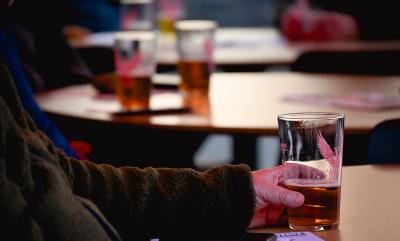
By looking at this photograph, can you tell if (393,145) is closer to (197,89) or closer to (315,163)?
(315,163)

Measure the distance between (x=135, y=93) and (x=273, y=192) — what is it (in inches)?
46.5

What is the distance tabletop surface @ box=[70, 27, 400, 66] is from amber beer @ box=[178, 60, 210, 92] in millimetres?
1043

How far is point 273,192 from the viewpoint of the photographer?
1218 mm

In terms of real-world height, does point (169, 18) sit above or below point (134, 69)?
below

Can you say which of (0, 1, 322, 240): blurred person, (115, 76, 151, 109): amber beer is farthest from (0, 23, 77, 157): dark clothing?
(0, 1, 322, 240): blurred person

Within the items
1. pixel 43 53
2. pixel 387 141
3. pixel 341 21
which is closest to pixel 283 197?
pixel 387 141

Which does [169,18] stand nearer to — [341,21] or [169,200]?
[341,21]

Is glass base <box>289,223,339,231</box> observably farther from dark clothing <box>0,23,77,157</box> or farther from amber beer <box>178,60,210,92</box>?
amber beer <box>178,60,210,92</box>

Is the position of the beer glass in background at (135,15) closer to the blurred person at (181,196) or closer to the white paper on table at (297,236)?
the blurred person at (181,196)

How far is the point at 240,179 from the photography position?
1.22 metres

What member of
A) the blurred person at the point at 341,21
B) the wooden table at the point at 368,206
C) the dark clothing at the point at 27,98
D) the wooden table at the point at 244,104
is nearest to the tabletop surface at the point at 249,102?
the wooden table at the point at 244,104

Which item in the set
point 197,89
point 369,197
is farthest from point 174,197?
point 197,89

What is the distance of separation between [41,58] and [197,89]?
840 mm

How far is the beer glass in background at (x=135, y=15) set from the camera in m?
5.27
